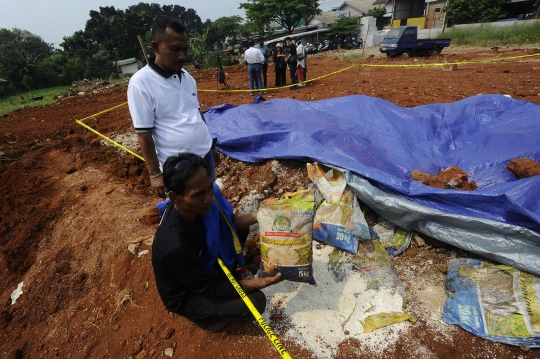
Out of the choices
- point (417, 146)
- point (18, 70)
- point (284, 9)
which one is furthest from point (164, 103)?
point (284, 9)

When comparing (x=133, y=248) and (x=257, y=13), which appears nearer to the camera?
(x=133, y=248)

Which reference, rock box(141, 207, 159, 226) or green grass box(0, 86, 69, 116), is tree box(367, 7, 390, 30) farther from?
rock box(141, 207, 159, 226)

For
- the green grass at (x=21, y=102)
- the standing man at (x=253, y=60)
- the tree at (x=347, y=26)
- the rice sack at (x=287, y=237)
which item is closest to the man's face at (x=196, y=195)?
the rice sack at (x=287, y=237)

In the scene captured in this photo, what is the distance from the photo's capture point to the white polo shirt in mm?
1825

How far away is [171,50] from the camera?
182cm

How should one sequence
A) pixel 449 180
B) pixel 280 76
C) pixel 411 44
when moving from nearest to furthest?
1. pixel 449 180
2. pixel 280 76
3. pixel 411 44

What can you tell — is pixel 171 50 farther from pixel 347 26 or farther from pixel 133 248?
pixel 347 26

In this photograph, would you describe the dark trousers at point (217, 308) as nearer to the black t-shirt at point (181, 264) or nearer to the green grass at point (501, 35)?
the black t-shirt at point (181, 264)

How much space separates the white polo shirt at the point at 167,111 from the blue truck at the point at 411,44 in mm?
15545

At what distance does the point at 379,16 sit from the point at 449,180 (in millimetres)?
37980

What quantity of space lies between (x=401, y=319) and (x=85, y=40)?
36.3 meters

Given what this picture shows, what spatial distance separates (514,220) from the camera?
193 cm

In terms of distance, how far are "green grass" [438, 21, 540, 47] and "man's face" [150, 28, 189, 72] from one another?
19770mm

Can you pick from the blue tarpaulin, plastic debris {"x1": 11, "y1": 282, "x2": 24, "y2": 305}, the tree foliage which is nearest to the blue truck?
the blue tarpaulin
